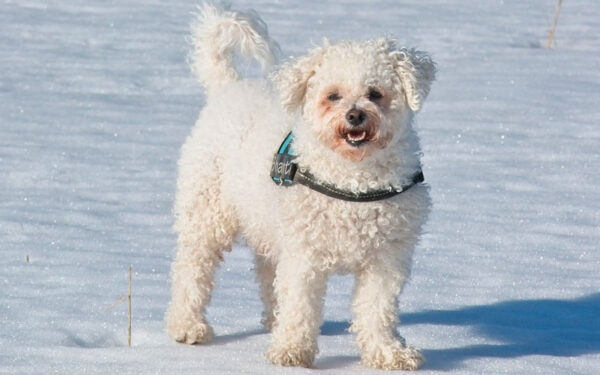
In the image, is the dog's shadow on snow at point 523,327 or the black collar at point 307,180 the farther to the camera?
the dog's shadow on snow at point 523,327

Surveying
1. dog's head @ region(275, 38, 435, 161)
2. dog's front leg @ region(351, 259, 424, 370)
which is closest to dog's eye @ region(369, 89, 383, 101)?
dog's head @ region(275, 38, 435, 161)

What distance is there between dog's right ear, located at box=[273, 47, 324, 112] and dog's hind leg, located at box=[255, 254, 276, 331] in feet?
3.71

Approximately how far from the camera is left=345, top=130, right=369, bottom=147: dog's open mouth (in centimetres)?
507

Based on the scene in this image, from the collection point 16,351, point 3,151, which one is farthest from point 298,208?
point 3,151

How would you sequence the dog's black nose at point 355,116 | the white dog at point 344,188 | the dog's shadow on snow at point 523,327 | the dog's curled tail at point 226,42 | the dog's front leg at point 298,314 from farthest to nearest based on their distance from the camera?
the dog's curled tail at point 226,42
the dog's shadow on snow at point 523,327
the dog's front leg at point 298,314
the white dog at point 344,188
the dog's black nose at point 355,116

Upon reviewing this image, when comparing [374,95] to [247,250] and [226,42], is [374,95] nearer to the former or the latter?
[226,42]

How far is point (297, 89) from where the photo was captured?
5406mm

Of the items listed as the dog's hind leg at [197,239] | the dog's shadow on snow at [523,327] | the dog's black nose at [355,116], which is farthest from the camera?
the dog's hind leg at [197,239]

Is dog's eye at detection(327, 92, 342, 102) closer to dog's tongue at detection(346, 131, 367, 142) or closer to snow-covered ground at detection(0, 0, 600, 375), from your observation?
dog's tongue at detection(346, 131, 367, 142)

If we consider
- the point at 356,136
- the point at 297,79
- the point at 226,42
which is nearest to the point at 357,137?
the point at 356,136

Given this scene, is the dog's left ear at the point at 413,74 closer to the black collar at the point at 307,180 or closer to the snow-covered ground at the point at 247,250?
the black collar at the point at 307,180

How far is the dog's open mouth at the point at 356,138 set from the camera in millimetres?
5066

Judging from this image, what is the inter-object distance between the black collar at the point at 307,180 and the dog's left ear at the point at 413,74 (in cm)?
33

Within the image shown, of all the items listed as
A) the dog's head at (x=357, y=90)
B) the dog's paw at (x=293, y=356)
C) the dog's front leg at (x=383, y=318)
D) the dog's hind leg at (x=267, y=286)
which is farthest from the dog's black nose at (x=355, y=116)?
the dog's hind leg at (x=267, y=286)
